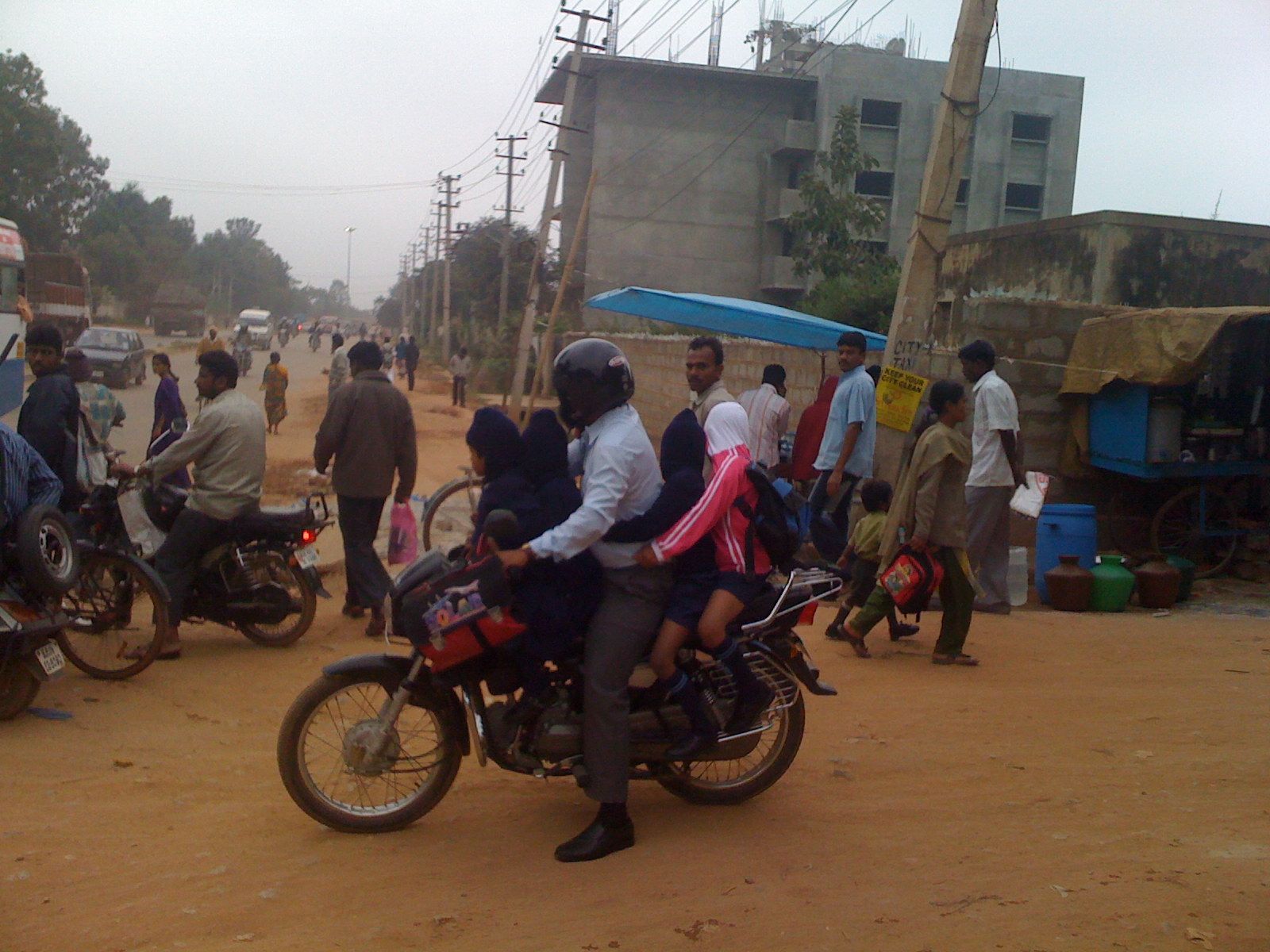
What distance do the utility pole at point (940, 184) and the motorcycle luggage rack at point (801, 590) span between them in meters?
4.49

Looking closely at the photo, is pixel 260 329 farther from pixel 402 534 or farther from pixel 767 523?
pixel 767 523

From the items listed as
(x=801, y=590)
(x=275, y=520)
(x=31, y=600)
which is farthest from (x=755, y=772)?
(x=275, y=520)

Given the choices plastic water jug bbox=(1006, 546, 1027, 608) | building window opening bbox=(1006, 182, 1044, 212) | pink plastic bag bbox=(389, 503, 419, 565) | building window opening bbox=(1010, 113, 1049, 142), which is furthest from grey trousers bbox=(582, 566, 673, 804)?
building window opening bbox=(1006, 182, 1044, 212)

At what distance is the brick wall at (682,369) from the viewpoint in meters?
13.9

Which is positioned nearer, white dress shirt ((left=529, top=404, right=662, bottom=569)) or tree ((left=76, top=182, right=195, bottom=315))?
white dress shirt ((left=529, top=404, right=662, bottom=569))

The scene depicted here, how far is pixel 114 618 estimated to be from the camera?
638cm

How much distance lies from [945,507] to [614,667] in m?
3.37

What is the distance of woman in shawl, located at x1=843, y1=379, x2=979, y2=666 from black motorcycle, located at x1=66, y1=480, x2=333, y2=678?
366cm

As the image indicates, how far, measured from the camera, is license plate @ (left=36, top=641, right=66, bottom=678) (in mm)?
5344

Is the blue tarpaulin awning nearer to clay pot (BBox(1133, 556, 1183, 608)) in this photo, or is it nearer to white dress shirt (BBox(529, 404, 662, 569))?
clay pot (BBox(1133, 556, 1183, 608))

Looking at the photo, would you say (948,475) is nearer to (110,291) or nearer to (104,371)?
(104,371)

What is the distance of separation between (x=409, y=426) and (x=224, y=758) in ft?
9.50

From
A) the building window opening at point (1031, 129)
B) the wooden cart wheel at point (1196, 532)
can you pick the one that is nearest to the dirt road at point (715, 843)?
the wooden cart wheel at point (1196, 532)

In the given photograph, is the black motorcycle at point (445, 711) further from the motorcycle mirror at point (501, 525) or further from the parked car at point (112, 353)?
the parked car at point (112, 353)
